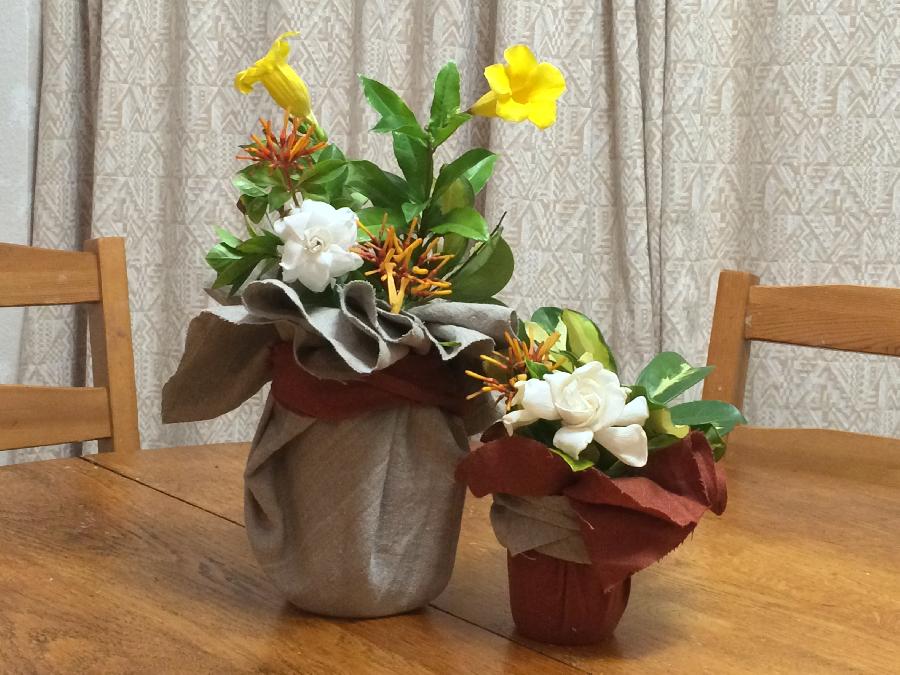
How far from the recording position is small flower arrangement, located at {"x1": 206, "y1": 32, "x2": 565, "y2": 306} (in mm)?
708

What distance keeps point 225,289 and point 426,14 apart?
1.55m

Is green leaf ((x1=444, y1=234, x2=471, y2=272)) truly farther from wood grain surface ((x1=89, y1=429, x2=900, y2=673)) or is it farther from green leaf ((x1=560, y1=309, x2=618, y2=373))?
wood grain surface ((x1=89, y1=429, x2=900, y2=673))

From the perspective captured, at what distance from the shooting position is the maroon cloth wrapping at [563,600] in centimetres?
68

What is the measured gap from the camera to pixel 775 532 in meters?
0.98

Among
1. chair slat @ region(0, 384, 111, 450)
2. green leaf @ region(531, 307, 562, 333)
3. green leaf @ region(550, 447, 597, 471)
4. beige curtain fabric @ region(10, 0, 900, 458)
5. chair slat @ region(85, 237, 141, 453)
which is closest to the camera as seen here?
green leaf @ region(550, 447, 597, 471)

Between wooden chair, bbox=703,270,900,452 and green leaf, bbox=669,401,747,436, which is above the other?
green leaf, bbox=669,401,747,436

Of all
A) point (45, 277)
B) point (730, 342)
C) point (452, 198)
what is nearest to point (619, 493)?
point (452, 198)

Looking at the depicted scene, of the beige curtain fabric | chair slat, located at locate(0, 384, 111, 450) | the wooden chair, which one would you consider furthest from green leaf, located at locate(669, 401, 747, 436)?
the beige curtain fabric

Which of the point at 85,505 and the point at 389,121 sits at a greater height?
the point at 389,121

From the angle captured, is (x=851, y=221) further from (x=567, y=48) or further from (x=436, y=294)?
(x=436, y=294)

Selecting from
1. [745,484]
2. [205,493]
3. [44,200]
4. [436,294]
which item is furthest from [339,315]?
[44,200]

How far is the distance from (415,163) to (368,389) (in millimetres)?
156

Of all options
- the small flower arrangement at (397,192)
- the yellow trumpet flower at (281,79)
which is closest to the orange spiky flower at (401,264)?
the small flower arrangement at (397,192)

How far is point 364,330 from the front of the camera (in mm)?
668
